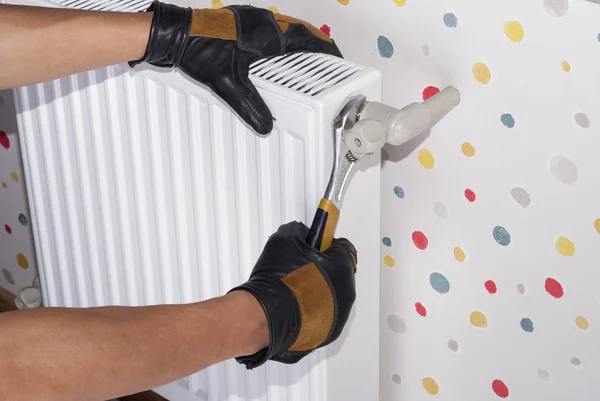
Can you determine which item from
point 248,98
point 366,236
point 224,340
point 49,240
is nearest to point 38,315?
point 224,340

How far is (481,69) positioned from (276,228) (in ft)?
1.07

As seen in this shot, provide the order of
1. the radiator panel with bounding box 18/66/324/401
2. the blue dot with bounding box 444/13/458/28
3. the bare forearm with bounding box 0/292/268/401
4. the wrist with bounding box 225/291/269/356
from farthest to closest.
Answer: the radiator panel with bounding box 18/66/324/401 → the blue dot with bounding box 444/13/458/28 → the wrist with bounding box 225/291/269/356 → the bare forearm with bounding box 0/292/268/401

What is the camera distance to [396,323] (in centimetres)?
136

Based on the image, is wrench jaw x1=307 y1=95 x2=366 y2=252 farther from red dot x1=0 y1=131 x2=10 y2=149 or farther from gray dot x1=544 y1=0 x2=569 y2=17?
red dot x1=0 y1=131 x2=10 y2=149

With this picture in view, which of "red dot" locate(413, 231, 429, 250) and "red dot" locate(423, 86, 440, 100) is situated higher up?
"red dot" locate(423, 86, 440, 100)

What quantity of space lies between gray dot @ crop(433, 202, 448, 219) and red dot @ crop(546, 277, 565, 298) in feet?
0.51

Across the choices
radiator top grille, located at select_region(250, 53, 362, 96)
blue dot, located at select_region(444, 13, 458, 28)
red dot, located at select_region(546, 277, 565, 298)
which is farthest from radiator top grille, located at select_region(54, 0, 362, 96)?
red dot, located at select_region(546, 277, 565, 298)

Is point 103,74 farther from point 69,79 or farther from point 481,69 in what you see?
point 481,69

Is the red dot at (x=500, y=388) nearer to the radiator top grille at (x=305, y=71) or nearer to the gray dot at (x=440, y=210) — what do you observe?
the gray dot at (x=440, y=210)

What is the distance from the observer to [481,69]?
109cm

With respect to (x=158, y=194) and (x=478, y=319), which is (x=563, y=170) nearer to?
(x=478, y=319)

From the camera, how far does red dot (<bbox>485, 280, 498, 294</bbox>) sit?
3.97 ft

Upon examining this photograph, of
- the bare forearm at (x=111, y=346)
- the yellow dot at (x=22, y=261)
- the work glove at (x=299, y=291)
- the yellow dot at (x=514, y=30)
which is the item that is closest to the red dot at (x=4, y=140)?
the yellow dot at (x=22, y=261)

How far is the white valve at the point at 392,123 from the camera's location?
1.06 m
